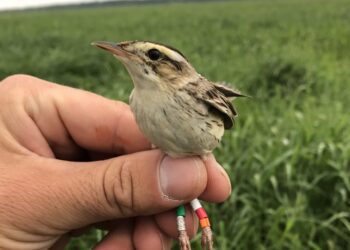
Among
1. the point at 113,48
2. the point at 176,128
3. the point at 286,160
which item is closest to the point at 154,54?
the point at 113,48

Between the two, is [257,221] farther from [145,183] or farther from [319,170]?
[145,183]

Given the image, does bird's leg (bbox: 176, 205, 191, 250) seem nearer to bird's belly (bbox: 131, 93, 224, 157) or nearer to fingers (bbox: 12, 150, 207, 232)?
fingers (bbox: 12, 150, 207, 232)

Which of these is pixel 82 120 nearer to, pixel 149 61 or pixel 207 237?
pixel 149 61

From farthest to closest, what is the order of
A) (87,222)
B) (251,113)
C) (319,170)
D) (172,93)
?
(251,113)
(319,170)
(87,222)
(172,93)

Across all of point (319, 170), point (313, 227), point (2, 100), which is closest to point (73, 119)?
point (2, 100)

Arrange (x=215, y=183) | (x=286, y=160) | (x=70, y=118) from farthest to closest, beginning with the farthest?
(x=286, y=160) < (x=70, y=118) < (x=215, y=183)

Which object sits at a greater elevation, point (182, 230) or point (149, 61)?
point (149, 61)
